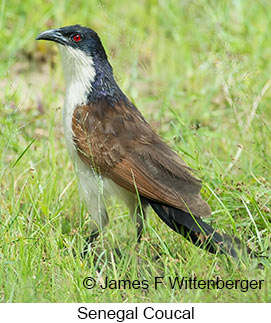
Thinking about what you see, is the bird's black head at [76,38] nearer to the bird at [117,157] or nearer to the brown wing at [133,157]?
the bird at [117,157]

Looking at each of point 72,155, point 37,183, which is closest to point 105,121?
point 72,155

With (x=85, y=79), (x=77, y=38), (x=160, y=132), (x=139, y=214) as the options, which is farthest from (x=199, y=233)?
(x=160, y=132)

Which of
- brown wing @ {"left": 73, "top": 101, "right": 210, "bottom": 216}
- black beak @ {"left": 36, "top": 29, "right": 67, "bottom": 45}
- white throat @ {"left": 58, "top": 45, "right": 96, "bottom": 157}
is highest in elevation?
black beak @ {"left": 36, "top": 29, "right": 67, "bottom": 45}

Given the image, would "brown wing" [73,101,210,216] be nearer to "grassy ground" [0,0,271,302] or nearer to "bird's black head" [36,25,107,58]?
"grassy ground" [0,0,271,302]

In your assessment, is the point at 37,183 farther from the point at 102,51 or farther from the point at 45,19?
the point at 45,19

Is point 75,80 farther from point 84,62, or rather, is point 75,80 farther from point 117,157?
point 117,157

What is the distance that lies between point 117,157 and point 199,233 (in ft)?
1.87

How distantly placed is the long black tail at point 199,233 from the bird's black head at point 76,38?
0.97 metres

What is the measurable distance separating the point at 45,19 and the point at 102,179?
286 cm

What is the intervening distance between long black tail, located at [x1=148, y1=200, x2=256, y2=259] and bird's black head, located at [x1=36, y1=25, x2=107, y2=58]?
0.97 metres

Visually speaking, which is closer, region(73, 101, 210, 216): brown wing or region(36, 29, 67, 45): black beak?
region(73, 101, 210, 216): brown wing

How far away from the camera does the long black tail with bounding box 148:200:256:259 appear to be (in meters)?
3.11

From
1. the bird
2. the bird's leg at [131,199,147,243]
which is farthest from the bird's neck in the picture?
the bird's leg at [131,199,147,243]

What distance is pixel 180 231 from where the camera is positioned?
327 cm
